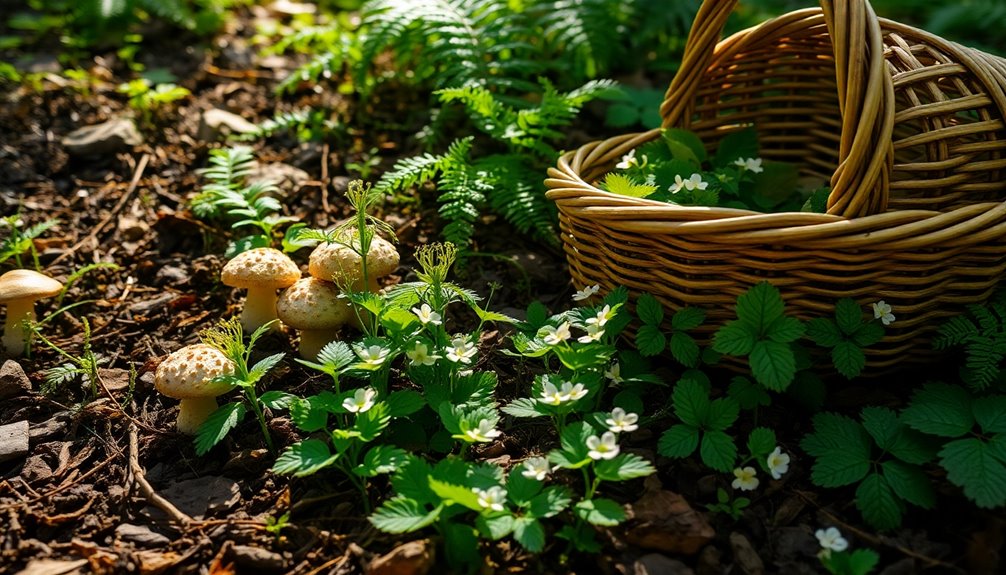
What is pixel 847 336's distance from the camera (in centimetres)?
220

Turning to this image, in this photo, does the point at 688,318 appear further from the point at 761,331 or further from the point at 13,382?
the point at 13,382

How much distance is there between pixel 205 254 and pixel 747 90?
7.60 ft

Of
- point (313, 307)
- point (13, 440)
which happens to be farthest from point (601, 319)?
point (13, 440)

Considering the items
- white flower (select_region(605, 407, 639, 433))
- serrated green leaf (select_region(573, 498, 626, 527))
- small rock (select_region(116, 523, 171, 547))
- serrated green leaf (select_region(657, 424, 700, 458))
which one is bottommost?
small rock (select_region(116, 523, 171, 547))

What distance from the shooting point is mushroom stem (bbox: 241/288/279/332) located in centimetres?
278

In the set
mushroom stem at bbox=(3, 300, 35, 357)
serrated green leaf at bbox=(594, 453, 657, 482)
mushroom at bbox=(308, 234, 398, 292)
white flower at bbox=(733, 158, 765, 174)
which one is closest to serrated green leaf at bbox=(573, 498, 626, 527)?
serrated green leaf at bbox=(594, 453, 657, 482)

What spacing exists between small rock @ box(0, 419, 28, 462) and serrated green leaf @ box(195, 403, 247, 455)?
1.89 ft

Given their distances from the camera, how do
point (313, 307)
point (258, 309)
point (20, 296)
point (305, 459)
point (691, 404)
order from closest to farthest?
point (305, 459), point (691, 404), point (313, 307), point (20, 296), point (258, 309)

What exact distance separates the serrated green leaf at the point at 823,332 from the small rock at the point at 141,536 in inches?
73.8

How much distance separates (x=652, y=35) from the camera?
440cm

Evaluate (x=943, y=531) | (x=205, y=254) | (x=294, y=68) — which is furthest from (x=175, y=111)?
(x=943, y=531)

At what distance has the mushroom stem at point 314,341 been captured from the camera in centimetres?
268

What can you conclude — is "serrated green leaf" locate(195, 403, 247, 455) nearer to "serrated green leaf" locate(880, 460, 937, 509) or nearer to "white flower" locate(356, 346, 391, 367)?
"white flower" locate(356, 346, 391, 367)

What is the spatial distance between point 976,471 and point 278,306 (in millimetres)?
2062
